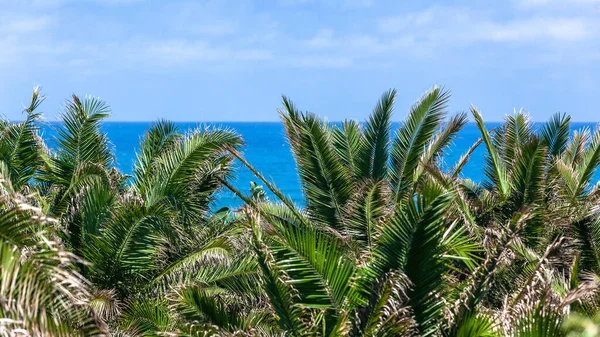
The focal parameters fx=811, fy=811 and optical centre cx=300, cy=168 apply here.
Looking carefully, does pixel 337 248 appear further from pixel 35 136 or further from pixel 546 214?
pixel 35 136

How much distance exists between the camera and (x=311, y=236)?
251 inches

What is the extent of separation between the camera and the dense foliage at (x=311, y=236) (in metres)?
5.68

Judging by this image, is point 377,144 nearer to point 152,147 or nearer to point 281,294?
point 152,147

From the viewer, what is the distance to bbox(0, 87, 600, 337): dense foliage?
5.68 meters

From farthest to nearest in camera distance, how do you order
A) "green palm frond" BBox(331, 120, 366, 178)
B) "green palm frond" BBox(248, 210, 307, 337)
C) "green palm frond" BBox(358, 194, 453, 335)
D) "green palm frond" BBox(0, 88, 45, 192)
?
"green palm frond" BBox(331, 120, 366, 178) → "green palm frond" BBox(0, 88, 45, 192) → "green palm frond" BBox(248, 210, 307, 337) → "green palm frond" BBox(358, 194, 453, 335)

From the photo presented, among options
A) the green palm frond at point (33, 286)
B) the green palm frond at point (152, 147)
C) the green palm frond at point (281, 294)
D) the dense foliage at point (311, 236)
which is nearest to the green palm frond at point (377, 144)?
the dense foliage at point (311, 236)

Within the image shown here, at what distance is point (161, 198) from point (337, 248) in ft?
13.4

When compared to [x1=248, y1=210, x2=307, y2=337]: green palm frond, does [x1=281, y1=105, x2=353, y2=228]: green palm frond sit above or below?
above

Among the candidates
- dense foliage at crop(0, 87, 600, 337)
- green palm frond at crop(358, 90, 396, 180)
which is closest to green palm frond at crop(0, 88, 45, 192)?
dense foliage at crop(0, 87, 600, 337)

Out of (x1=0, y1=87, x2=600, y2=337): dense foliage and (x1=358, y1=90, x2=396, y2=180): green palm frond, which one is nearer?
(x1=0, y1=87, x2=600, y2=337): dense foliage

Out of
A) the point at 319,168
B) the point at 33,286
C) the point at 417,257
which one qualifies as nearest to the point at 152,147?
the point at 319,168

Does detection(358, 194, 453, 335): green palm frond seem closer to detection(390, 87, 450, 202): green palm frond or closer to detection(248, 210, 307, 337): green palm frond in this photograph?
detection(248, 210, 307, 337): green palm frond

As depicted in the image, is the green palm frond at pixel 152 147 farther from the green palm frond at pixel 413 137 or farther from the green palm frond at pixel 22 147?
the green palm frond at pixel 413 137

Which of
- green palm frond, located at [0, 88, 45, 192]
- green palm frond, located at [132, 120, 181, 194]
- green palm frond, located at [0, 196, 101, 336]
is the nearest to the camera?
green palm frond, located at [0, 196, 101, 336]
